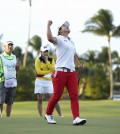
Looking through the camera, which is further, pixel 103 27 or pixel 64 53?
pixel 103 27

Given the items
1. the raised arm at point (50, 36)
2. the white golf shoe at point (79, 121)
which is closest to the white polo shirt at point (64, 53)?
the raised arm at point (50, 36)

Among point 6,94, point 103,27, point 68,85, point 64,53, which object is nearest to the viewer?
point 64,53

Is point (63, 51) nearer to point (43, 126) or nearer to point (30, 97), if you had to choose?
point (43, 126)

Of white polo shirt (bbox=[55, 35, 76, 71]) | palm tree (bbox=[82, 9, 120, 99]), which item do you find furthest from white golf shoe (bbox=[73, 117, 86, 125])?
palm tree (bbox=[82, 9, 120, 99])

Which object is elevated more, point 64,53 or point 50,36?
point 50,36

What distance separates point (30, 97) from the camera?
48.2 m

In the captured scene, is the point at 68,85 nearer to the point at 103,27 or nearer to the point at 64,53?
the point at 64,53

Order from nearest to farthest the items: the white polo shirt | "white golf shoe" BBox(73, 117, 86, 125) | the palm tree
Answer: "white golf shoe" BBox(73, 117, 86, 125)
the white polo shirt
the palm tree

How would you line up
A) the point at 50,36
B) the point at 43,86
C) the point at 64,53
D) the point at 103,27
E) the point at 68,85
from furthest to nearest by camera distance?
1. the point at 103,27
2. the point at 43,86
3. the point at 68,85
4. the point at 64,53
5. the point at 50,36

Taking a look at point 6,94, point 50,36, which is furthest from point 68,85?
point 6,94

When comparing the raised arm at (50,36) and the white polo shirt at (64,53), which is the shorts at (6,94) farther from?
the raised arm at (50,36)

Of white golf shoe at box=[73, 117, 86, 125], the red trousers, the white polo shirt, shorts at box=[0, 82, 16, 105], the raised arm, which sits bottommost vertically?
white golf shoe at box=[73, 117, 86, 125]

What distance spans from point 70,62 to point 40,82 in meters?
3.75

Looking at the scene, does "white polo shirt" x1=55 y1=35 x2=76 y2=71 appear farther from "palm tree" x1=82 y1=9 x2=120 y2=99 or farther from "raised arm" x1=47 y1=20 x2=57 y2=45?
"palm tree" x1=82 y1=9 x2=120 y2=99
